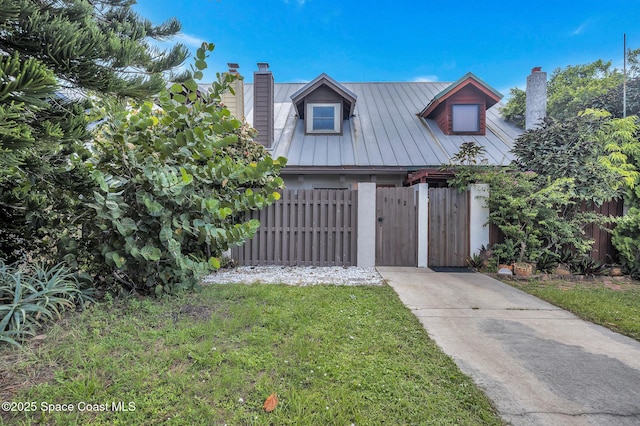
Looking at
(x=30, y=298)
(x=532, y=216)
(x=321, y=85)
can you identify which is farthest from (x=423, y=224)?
(x=321, y=85)

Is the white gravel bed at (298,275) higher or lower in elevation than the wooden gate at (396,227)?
lower

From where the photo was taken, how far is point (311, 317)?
10.1 ft

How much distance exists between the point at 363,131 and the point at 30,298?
914 centimetres

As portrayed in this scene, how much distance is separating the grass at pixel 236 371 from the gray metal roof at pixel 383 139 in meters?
6.01

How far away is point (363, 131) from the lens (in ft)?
32.6

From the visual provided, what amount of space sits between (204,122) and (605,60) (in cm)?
1955

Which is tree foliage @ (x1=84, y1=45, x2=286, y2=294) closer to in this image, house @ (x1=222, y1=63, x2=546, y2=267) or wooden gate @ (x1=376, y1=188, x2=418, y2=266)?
house @ (x1=222, y1=63, x2=546, y2=267)

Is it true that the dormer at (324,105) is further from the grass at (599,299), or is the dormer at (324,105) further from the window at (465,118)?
the grass at (599,299)

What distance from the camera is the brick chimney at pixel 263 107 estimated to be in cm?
919

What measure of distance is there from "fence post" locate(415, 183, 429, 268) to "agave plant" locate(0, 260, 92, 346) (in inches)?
213

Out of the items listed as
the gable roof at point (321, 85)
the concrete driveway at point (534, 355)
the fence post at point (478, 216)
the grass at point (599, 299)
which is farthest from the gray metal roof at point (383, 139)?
the concrete driveway at point (534, 355)

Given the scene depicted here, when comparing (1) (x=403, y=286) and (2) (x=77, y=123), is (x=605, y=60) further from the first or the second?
(2) (x=77, y=123)

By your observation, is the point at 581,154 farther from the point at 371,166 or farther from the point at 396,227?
the point at 371,166

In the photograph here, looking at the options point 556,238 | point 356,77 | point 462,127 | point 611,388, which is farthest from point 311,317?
point 356,77
